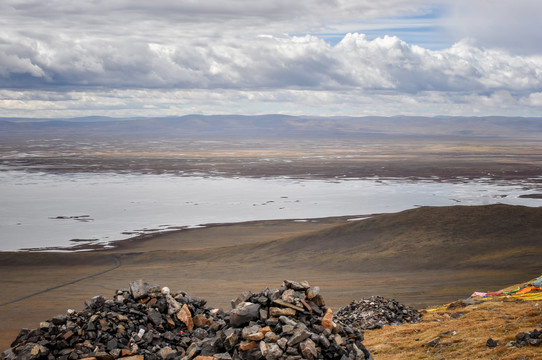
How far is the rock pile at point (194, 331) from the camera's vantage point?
11.7 m

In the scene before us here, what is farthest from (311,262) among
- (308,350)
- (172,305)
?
(308,350)

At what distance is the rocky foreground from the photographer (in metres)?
11.7

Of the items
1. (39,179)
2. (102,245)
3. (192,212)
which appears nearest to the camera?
(102,245)

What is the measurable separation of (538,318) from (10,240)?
143 feet

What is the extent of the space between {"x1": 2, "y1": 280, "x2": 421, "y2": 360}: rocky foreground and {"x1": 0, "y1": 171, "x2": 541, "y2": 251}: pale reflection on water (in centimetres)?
3538

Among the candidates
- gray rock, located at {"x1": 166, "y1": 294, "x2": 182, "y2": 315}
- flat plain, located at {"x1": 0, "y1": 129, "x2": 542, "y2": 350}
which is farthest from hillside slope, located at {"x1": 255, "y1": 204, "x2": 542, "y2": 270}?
gray rock, located at {"x1": 166, "y1": 294, "x2": 182, "y2": 315}

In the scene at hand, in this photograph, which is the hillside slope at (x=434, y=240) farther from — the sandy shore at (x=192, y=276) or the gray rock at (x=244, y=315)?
the gray rock at (x=244, y=315)

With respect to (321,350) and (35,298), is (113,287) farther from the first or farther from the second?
(321,350)

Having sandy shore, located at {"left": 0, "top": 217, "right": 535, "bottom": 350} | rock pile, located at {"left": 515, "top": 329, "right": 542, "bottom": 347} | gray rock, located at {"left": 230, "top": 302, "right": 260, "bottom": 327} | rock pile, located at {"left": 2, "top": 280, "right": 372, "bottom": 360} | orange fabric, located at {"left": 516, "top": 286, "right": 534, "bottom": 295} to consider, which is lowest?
sandy shore, located at {"left": 0, "top": 217, "right": 535, "bottom": 350}

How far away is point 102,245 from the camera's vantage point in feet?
154

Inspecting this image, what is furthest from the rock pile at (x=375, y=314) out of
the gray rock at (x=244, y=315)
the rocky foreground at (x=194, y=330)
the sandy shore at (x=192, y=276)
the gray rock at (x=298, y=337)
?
the gray rock at (x=298, y=337)

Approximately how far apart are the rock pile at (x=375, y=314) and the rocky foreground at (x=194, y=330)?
301 inches

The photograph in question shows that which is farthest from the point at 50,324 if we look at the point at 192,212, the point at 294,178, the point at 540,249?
the point at 294,178

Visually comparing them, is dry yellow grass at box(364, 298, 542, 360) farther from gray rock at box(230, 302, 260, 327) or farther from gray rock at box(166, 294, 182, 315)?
gray rock at box(166, 294, 182, 315)
